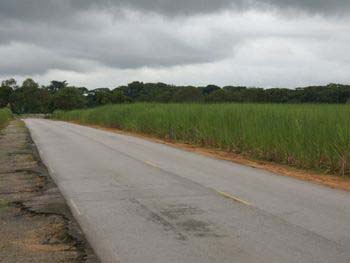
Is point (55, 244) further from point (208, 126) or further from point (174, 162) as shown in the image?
point (208, 126)

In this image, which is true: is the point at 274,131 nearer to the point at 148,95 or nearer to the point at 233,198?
the point at 233,198

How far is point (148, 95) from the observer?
78250 mm

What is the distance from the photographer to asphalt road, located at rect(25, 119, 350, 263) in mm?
6965

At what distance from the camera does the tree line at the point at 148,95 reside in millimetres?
34900

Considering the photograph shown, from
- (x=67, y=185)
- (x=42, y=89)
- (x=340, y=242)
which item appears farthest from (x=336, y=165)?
(x=42, y=89)

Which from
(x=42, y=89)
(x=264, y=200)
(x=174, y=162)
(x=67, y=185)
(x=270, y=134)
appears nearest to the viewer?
(x=264, y=200)

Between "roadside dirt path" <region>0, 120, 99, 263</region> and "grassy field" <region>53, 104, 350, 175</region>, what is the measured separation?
791 centimetres

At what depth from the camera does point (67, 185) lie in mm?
13016

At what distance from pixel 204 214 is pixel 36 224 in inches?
108

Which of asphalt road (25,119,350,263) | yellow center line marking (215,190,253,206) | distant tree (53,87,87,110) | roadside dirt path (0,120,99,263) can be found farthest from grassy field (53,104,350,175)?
distant tree (53,87,87,110)

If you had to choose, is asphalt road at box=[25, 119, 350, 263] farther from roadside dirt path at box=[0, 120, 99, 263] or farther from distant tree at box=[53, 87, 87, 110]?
distant tree at box=[53, 87, 87, 110]

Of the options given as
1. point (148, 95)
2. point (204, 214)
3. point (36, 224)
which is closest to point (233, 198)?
point (204, 214)

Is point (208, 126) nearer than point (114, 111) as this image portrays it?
Yes

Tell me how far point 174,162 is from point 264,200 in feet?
24.6
